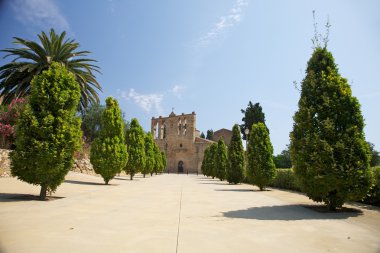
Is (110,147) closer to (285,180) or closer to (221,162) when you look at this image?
(285,180)

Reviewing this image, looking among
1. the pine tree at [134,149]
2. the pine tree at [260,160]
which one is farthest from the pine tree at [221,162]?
the pine tree at [260,160]

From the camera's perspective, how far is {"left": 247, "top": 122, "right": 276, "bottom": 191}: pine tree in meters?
16.8

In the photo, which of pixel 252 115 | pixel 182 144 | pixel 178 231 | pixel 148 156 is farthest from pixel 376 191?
pixel 182 144

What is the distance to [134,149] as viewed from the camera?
87.6 ft

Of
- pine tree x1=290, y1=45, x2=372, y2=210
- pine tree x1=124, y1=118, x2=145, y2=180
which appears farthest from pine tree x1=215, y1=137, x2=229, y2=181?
pine tree x1=290, y1=45, x2=372, y2=210

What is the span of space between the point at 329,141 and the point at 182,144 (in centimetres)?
6151

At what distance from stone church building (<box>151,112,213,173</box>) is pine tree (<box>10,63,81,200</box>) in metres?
57.3

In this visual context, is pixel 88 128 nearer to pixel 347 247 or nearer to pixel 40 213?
pixel 40 213

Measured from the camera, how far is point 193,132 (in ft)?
227

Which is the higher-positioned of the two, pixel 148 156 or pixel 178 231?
pixel 148 156

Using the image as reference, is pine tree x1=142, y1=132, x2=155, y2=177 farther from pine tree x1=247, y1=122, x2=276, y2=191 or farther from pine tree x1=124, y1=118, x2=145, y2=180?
pine tree x1=247, y1=122, x2=276, y2=191

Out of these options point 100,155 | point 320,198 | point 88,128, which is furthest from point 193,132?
point 320,198

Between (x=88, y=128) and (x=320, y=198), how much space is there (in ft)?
128

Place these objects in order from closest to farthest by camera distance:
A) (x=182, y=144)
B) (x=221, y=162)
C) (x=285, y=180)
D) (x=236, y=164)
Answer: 1. (x=285, y=180)
2. (x=236, y=164)
3. (x=221, y=162)
4. (x=182, y=144)
